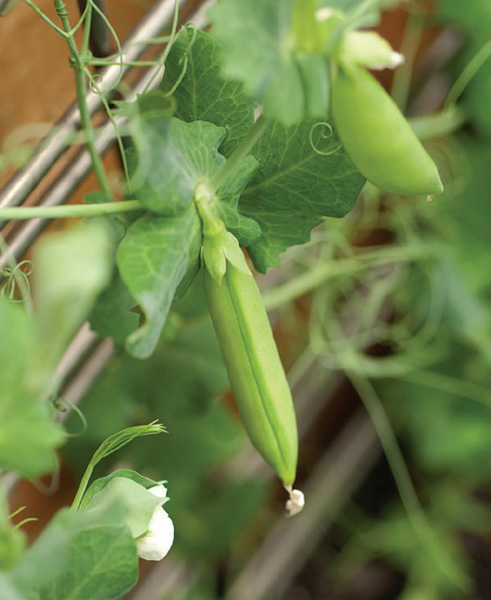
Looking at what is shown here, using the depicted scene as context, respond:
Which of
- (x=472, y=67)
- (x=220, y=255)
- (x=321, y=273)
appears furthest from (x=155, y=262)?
(x=472, y=67)

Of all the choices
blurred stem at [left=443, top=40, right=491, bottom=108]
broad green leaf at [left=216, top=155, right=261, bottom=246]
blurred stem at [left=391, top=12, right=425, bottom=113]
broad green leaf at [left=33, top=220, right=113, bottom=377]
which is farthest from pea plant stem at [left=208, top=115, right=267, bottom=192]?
blurred stem at [left=391, top=12, right=425, bottom=113]

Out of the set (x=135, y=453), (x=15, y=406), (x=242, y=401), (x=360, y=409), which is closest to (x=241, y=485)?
(x=135, y=453)

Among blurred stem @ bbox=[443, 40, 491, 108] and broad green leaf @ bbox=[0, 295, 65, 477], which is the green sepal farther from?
blurred stem @ bbox=[443, 40, 491, 108]

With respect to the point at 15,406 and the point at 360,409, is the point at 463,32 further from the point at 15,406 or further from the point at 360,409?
the point at 15,406

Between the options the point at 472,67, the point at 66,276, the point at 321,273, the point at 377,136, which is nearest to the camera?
the point at 66,276

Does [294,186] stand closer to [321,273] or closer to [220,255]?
[220,255]

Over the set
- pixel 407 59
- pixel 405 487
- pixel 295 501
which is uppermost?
pixel 295 501

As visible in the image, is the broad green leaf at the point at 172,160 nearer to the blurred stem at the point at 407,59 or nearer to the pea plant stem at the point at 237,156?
the pea plant stem at the point at 237,156

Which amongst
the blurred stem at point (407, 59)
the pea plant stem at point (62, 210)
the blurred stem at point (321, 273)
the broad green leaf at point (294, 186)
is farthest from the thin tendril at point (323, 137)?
the blurred stem at point (407, 59)
